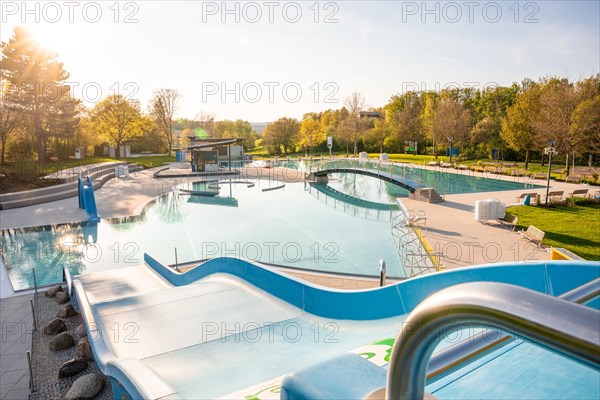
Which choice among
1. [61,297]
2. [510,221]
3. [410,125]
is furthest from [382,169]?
[410,125]

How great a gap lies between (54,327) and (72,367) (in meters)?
1.71

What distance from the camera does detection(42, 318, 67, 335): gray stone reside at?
7199mm

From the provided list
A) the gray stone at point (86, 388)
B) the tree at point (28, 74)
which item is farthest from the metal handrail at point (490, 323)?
the tree at point (28, 74)

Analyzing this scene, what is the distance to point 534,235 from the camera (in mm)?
12148

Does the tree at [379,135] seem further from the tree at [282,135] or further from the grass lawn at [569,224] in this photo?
the grass lawn at [569,224]

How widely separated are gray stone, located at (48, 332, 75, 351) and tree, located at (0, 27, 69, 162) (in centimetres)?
2787

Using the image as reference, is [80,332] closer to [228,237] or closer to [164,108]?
[228,237]

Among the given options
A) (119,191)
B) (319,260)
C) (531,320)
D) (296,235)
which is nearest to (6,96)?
(119,191)

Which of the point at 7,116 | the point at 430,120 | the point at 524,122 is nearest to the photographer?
the point at 7,116

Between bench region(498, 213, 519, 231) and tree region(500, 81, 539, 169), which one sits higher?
tree region(500, 81, 539, 169)

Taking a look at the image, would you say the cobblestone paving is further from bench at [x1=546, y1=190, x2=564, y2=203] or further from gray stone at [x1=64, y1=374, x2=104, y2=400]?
bench at [x1=546, y1=190, x2=564, y2=203]

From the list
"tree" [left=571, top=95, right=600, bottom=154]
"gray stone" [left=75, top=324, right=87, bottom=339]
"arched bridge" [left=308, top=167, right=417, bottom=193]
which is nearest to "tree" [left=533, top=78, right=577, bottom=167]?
Answer: "tree" [left=571, top=95, right=600, bottom=154]

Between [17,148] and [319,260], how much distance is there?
106 ft

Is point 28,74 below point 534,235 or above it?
above
